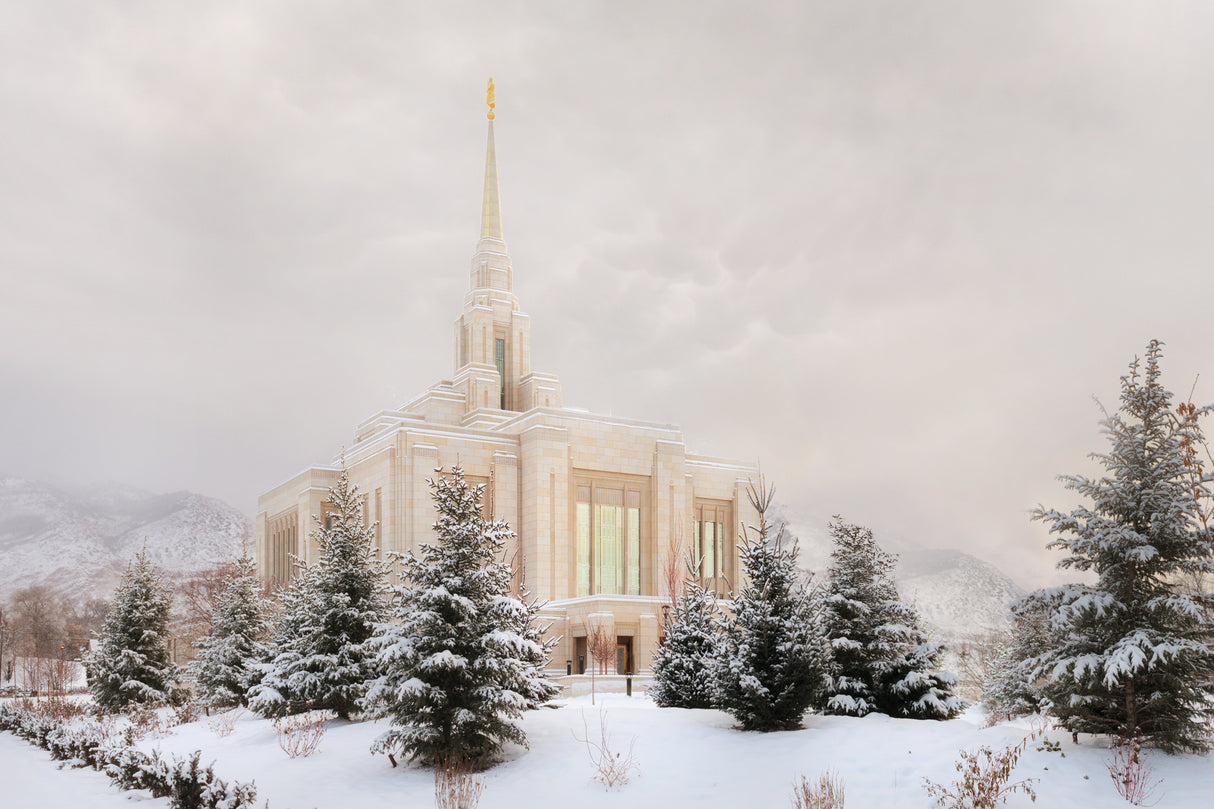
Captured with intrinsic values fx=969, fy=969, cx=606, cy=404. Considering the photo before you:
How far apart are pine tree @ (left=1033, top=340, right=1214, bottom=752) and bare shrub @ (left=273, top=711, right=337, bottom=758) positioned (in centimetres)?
1233

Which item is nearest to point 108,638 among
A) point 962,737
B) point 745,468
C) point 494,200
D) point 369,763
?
point 369,763

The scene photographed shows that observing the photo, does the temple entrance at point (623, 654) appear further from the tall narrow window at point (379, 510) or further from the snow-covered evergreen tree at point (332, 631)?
the snow-covered evergreen tree at point (332, 631)

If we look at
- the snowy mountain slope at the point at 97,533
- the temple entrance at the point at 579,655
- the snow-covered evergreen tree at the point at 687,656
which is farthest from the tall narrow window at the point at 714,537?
the snowy mountain slope at the point at 97,533

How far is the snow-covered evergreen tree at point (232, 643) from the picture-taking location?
2639 centimetres

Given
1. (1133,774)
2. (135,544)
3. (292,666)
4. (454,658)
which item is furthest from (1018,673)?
(135,544)

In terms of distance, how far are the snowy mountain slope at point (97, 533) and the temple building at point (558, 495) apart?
367 ft

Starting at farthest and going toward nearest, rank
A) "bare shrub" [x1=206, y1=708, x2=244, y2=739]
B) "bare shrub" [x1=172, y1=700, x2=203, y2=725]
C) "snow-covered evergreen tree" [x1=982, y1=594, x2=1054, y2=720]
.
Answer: "bare shrub" [x1=172, y1=700, x2=203, y2=725] < "bare shrub" [x1=206, y1=708, x2=244, y2=739] < "snow-covered evergreen tree" [x1=982, y1=594, x2=1054, y2=720]

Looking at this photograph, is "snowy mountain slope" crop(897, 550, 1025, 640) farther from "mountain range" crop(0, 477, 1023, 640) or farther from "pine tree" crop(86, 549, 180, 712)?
"pine tree" crop(86, 549, 180, 712)

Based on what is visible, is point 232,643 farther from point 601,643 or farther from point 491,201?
point 491,201

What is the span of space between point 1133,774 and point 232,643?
22.9 metres

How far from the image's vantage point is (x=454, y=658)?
1525cm

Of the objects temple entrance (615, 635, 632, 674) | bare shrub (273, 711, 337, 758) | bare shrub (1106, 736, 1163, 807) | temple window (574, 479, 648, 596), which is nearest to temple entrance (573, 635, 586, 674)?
temple entrance (615, 635, 632, 674)

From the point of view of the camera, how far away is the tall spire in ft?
Answer: 199

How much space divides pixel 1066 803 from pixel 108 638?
28.2 meters
